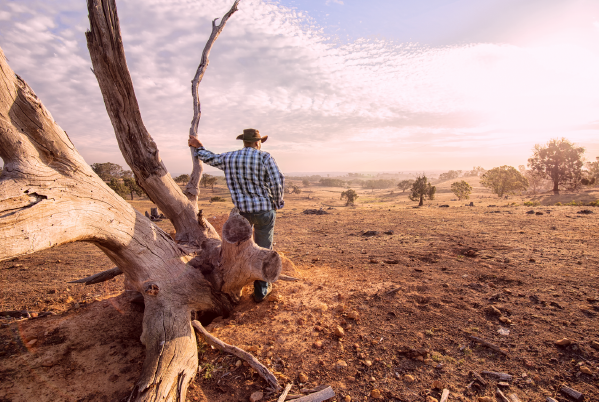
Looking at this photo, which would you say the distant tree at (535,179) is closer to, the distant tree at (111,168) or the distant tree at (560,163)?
the distant tree at (560,163)

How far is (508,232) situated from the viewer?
870 centimetres

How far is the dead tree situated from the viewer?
2166 millimetres

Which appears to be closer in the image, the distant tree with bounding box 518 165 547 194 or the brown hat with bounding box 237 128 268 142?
the brown hat with bounding box 237 128 268 142

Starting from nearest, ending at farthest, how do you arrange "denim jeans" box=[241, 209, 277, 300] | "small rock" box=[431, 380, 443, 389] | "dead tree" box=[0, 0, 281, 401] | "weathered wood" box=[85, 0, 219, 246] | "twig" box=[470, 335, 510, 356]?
"dead tree" box=[0, 0, 281, 401], "small rock" box=[431, 380, 443, 389], "weathered wood" box=[85, 0, 219, 246], "twig" box=[470, 335, 510, 356], "denim jeans" box=[241, 209, 277, 300]

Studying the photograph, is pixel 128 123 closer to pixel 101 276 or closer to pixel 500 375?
pixel 101 276

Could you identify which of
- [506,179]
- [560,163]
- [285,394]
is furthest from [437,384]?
[560,163]

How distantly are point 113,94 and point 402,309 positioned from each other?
15.6ft

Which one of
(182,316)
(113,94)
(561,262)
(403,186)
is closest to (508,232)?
(561,262)

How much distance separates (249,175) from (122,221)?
5.28 ft

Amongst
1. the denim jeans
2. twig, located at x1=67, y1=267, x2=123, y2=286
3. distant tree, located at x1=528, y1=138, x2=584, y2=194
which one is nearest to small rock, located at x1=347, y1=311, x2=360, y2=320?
the denim jeans

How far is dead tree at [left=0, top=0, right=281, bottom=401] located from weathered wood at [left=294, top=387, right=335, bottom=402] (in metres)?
1.14

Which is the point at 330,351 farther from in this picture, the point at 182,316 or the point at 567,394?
the point at 567,394

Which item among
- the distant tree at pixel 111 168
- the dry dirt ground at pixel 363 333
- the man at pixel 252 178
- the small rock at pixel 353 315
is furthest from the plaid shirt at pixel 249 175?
the distant tree at pixel 111 168

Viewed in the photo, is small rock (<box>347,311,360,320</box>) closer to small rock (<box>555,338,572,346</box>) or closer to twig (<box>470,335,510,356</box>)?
twig (<box>470,335,510,356</box>)
